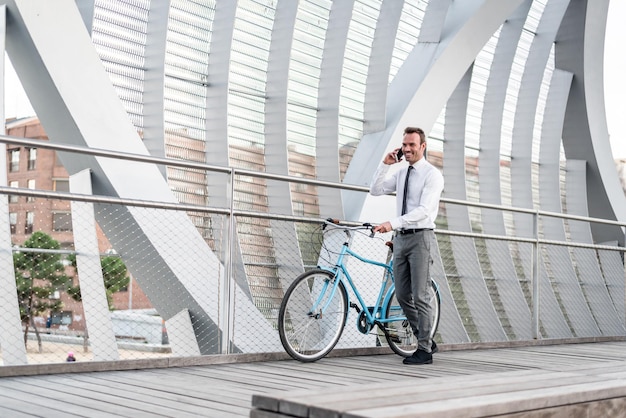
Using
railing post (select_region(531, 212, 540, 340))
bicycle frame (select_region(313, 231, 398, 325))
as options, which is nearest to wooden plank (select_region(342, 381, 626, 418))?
bicycle frame (select_region(313, 231, 398, 325))

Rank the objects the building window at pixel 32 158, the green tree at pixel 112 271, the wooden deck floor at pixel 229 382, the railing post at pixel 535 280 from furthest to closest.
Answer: the building window at pixel 32 158, the railing post at pixel 535 280, the green tree at pixel 112 271, the wooden deck floor at pixel 229 382

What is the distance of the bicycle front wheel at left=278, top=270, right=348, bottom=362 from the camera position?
Result: 17.1 feet

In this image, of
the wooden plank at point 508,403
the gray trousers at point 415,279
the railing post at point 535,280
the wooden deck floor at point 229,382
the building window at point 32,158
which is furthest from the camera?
the building window at point 32,158

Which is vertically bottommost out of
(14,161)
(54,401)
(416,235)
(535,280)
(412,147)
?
(54,401)

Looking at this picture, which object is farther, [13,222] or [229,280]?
[13,222]

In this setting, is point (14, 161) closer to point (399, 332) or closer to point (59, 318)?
point (59, 318)

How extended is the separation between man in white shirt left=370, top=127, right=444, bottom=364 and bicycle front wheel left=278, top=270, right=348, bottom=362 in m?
0.44

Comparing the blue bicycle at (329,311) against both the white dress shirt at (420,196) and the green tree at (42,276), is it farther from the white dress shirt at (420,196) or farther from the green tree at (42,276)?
the green tree at (42,276)

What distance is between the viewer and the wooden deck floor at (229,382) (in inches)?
128

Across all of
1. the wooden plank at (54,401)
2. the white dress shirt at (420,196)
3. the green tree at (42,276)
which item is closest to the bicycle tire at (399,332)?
the white dress shirt at (420,196)

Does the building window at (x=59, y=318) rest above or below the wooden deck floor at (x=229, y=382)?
above

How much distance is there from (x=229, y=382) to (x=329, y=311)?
122 cm

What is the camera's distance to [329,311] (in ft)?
17.6

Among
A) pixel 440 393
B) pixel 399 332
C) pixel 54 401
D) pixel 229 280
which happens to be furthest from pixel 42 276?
pixel 440 393
